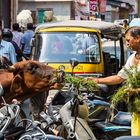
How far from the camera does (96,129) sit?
650 centimetres

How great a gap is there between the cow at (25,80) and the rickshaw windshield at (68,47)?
692 centimetres

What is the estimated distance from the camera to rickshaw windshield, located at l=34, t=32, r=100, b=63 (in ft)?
41.8

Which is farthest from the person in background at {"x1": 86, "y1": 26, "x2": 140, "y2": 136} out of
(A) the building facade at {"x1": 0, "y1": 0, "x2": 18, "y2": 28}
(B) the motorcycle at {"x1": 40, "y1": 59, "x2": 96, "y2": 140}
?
(A) the building facade at {"x1": 0, "y1": 0, "x2": 18, "y2": 28}

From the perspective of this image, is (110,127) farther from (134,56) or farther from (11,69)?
(11,69)

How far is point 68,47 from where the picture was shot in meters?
12.8

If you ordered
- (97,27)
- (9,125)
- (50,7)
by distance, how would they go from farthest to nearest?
(50,7), (97,27), (9,125)

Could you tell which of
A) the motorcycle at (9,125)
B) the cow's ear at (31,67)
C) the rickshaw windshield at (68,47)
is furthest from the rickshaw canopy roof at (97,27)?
the motorcycle at (9,125)

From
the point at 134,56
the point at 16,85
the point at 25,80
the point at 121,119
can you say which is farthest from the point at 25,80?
the point at 121,119

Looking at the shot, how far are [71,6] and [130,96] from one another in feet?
83.7

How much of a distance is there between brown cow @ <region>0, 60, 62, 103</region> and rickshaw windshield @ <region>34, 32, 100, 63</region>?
6920 mm

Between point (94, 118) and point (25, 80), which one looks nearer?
point (25, 80)

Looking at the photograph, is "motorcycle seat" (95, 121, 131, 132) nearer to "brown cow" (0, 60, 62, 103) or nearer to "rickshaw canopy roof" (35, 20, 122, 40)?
"brown cow" (0, 60, 62, 103)

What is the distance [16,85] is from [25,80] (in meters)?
0.13

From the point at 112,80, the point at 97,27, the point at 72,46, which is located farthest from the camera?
the point at 97,27
